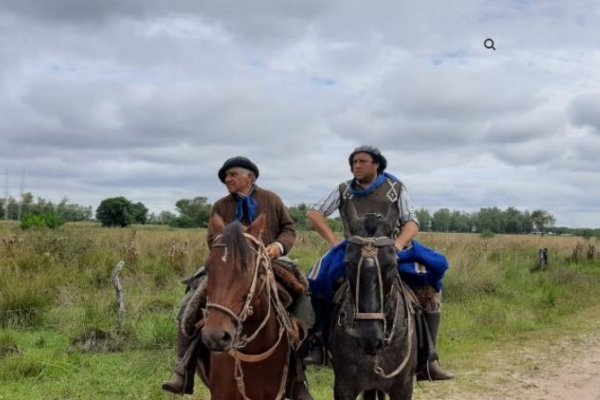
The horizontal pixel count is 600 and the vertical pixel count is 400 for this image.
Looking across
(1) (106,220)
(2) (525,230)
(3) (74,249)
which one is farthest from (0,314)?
(2) (525,230)

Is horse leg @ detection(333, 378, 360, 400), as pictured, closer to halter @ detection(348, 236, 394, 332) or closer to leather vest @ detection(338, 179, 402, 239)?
halter @ detection(348, 236, 394, 332)

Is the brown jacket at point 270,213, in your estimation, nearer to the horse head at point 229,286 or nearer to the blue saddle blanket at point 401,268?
the blue saddle blanket at point 401,268

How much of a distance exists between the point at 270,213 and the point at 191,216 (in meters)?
33.0

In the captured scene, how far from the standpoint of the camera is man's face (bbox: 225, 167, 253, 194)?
200 inches

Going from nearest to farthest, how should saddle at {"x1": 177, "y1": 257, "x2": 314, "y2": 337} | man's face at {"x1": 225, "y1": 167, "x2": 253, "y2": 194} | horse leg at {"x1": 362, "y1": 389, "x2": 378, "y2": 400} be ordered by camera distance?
1. saddle at {"x1": 177, "y1": 257, "x2": 314, "y2": 337}
2. man's face at {"x1": 225, "y1": 167, "x2": 253, "y2": 194}
3. horse leg at {"x1": 362, "y1": 389, "x2": 378, "y2": 400}

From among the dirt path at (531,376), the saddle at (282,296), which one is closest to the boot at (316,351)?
the saddle at (282,296)

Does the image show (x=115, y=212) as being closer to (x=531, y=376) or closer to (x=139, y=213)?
(x=139, y=213)

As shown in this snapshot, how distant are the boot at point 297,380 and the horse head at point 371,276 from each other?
0.77m

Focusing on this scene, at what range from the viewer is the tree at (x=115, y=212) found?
126 feet

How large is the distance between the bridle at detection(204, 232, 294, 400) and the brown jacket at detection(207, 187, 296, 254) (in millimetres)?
676

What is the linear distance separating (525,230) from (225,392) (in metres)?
71.6

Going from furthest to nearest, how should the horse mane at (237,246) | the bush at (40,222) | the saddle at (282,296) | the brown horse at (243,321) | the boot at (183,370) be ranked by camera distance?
1. the bush at (40,222)
2. the boot at (183,370)
3. the saddle at (282,296)
4. the horse mane at (237,246)
5. the brown horse at (243,321)

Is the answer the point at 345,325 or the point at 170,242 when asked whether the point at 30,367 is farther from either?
the point at 170,242

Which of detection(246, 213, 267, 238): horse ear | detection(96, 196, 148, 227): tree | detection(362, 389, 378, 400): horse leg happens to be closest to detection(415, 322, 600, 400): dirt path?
detection(362, 389, 378, 400): horse leg
